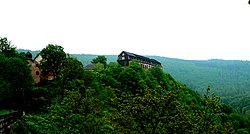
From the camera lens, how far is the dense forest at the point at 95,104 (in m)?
23.0

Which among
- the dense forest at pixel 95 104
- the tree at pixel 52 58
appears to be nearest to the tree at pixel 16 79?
the dense forest at pixel 95 104

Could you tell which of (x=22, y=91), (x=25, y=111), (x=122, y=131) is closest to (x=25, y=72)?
(x=22, y=91)

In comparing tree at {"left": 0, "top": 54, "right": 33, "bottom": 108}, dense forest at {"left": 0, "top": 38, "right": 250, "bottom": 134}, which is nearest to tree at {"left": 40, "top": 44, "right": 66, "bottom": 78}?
dense forest at {"left": 0, "top": 38, "right": 250, "bottom": 134}

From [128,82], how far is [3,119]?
1199 inches

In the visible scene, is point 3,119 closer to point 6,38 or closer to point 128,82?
point 6,38

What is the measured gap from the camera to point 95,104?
83.9 feet

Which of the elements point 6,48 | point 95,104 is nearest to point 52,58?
point 6,48

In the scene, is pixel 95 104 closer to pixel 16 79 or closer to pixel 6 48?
pixel 16 79

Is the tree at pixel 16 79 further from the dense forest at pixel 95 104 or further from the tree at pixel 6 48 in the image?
the tree at pixel 6 48

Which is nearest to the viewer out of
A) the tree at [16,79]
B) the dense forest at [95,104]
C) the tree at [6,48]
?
the dense forest at [95,104]

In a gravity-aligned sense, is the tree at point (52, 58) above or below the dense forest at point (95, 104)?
above

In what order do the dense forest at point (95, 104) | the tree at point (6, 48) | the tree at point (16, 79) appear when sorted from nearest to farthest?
the dense forest at point (95, 104), the tree at point (16, 79), the tree at point (6, 48)

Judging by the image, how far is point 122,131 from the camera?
2275 cm

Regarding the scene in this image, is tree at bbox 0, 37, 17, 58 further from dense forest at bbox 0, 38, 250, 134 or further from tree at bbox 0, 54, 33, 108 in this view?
tree at bbox 0, 54, 33, 108
